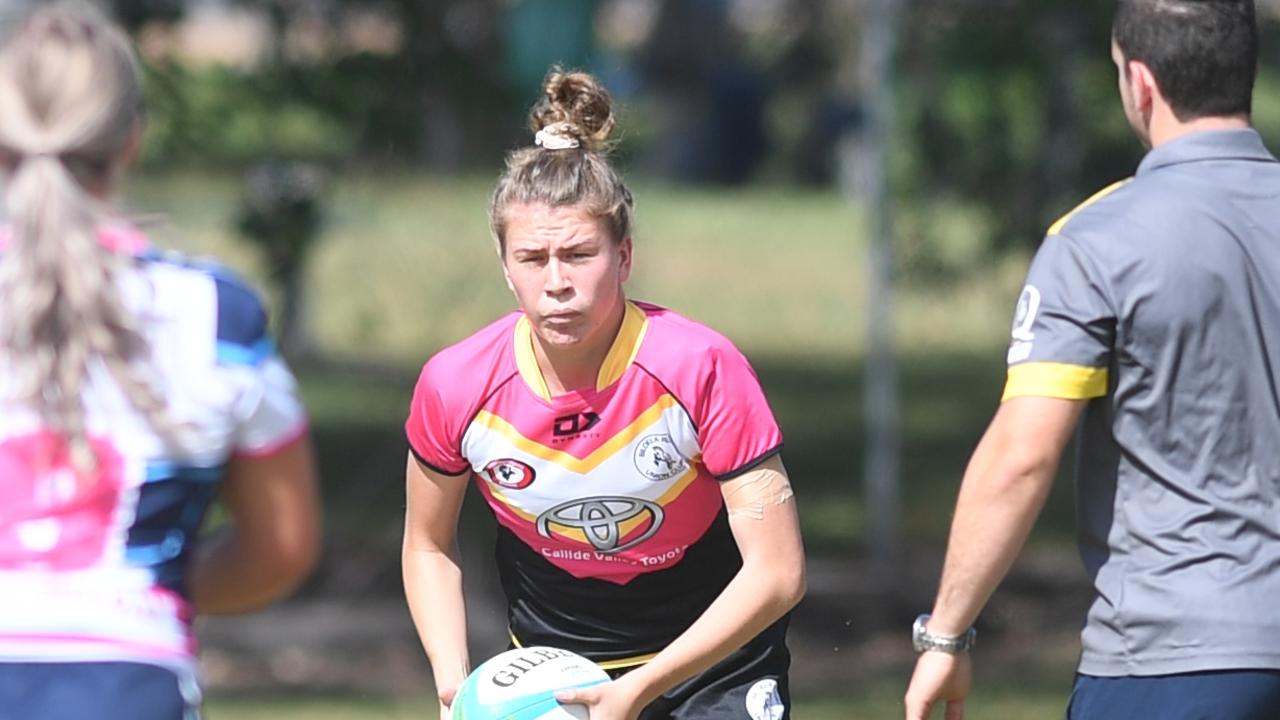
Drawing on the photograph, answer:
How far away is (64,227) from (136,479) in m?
0.38

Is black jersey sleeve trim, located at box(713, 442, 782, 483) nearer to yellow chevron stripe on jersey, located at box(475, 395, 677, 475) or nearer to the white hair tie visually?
yellow chevron stripe on jersey, located at box(475, 395, 677, 475)

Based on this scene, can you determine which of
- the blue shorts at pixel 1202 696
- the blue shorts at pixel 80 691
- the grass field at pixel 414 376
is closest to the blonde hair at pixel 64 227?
the blue shorts at pixel 80 691

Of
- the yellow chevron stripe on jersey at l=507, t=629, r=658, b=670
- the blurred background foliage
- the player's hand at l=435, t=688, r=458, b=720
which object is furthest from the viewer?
the blurred background foliage

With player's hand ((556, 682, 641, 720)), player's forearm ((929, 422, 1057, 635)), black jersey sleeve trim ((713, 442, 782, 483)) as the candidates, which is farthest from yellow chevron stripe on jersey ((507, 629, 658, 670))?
player's forearm ((929, 422, 1057, 635))

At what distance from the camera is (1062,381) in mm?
3715

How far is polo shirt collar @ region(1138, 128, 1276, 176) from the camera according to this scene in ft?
12.5

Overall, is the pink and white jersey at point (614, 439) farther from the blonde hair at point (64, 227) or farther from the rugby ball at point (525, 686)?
the blonde hair at point (64, 227)

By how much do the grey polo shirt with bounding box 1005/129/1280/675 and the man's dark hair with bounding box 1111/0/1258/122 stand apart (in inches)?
5.9

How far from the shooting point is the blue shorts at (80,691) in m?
2.83

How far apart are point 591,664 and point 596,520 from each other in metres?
0.30

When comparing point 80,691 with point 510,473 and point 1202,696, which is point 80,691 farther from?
point 1202,696

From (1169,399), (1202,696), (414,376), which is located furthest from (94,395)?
(414,376)

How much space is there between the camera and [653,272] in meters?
19.1

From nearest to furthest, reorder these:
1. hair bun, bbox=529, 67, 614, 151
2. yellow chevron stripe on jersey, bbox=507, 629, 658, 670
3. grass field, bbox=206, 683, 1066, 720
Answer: hair bun, bbox=529, 67, 614, 151 → yellow chevron stripe on jersey, bbox=507, 629, 658, 670 → grass field, bbox=206, 683, 1066, 720
